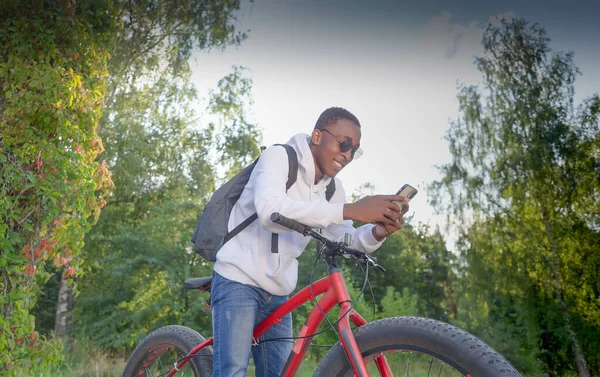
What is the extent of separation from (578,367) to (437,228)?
704cm

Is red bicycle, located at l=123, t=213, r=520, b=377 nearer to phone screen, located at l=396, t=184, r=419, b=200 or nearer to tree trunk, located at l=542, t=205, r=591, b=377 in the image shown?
phone screen, located at l=396, t=184, r=419, b=200

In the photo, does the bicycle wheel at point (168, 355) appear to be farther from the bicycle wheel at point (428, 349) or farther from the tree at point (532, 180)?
the tree at point (532, 180)

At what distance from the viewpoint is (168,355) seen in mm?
3625

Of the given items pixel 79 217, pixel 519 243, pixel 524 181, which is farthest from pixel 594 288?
pixel 79 217

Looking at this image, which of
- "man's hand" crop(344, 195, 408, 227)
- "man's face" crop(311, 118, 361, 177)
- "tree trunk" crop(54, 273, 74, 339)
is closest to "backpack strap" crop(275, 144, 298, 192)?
"man's face" crop(311, 118, 361, 177)

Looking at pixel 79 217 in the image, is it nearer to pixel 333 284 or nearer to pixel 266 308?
pixel 266 308

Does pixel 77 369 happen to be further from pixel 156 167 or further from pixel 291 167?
pixel 156 167

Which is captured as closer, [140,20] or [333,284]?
[333,284]

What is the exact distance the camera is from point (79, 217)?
5379 mm

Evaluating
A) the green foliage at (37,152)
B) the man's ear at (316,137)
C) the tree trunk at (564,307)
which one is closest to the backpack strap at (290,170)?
the man's ear at (316,137)

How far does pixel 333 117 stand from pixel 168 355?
78.4 inches

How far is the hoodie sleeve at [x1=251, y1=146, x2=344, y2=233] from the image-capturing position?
211 centimetres

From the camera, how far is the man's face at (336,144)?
2.50 metres

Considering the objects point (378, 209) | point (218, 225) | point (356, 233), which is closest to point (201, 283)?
point (218, 225)
